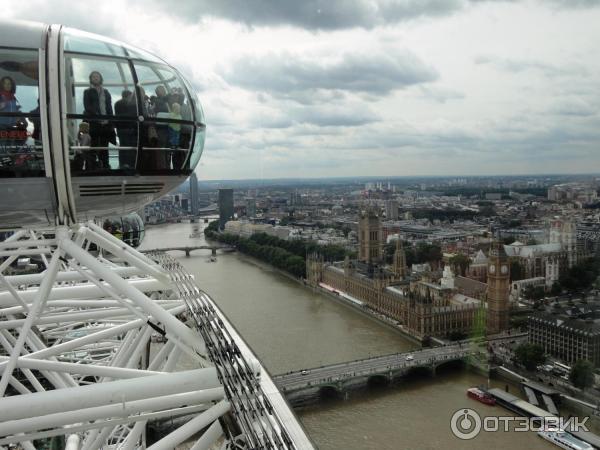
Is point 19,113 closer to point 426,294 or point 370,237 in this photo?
point 426,294

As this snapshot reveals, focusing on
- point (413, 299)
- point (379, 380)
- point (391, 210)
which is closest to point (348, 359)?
point (379, 380)

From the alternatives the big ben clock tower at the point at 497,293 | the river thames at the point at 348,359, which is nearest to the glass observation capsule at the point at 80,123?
the river thames at the point at 348,359

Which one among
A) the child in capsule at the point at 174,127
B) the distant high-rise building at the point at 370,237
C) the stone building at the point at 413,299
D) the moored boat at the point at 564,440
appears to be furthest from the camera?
the distant high-rise building at the point at 370,237

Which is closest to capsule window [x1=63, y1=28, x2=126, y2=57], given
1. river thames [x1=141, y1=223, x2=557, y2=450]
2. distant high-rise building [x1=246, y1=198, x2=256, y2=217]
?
river thames [x1=141, y1=223, x2=557, y2=450]

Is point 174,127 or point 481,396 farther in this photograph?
point 481,396

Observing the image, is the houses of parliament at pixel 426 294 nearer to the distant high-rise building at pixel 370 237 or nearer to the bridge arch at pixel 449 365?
the bridge arch at pixel 449 365

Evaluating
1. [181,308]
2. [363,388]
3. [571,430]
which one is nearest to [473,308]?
[363,388]

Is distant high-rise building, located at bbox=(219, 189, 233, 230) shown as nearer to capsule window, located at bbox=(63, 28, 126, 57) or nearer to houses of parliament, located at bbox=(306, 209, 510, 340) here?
houses of parliament, located at bbox=(306, 209, 510, 340)

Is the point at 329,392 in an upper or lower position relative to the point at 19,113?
lower
